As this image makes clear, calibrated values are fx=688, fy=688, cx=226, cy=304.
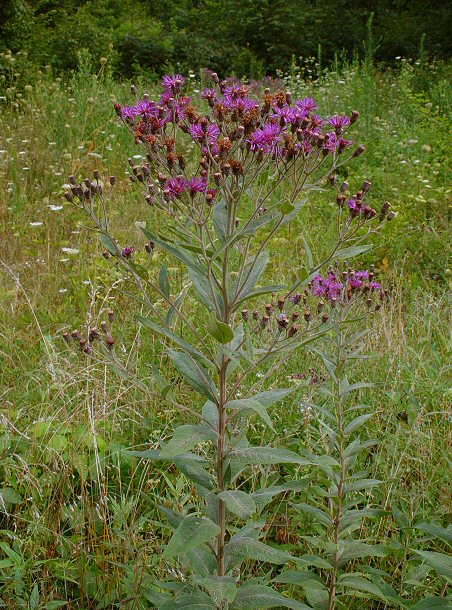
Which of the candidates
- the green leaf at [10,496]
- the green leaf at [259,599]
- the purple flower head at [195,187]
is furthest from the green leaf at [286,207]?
the green leaf at [10,496]

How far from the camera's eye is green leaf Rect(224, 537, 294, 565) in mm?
1661

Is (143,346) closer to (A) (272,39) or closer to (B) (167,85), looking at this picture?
(B) (167,85)

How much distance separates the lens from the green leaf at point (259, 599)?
5.63 ft

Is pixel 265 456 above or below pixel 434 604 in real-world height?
above

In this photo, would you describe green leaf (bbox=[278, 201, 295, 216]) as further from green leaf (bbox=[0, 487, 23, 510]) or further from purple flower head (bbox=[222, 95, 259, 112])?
green leaf (bbox=[0, 487, 23, 510])

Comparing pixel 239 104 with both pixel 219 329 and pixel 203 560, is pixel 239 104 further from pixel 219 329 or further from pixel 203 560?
pixel 203 560

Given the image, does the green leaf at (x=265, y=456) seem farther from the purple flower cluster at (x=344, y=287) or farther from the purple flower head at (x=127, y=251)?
the purple flower cluster at (x=344, y=287)

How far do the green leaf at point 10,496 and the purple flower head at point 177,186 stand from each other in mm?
1269

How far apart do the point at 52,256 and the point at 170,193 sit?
10.9ft

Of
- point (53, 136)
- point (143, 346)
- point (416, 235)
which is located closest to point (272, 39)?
point (53, 136)

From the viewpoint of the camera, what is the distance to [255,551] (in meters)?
1.70

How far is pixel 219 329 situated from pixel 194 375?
0.88 feet

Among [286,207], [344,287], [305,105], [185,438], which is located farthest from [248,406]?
[344,287]

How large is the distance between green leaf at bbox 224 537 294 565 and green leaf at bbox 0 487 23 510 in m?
0.92
